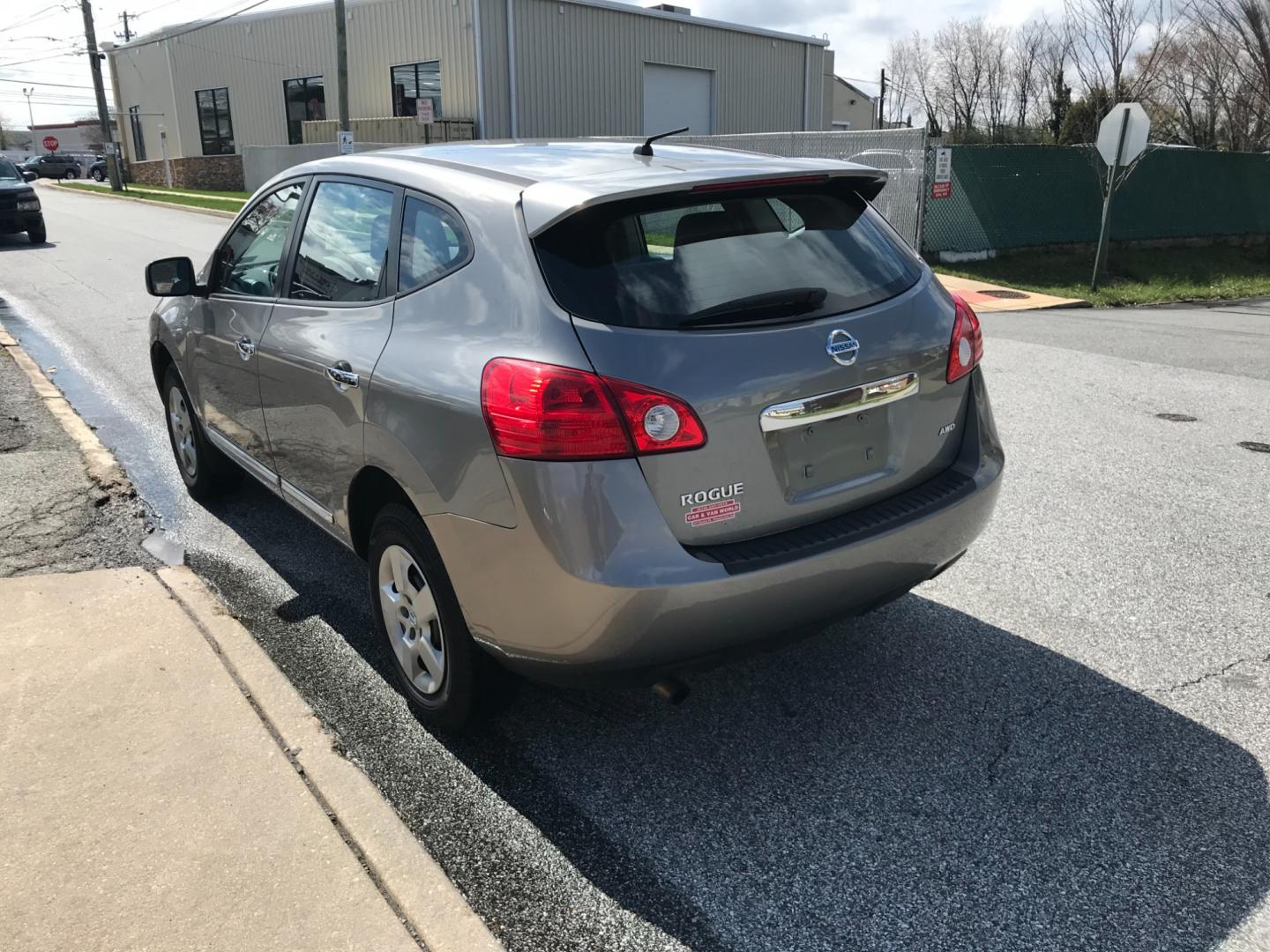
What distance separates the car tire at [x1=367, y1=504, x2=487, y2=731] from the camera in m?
3.07

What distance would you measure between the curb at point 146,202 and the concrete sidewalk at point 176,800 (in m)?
16.8

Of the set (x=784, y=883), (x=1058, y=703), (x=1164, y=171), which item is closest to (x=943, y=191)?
(x=1164, y=171)

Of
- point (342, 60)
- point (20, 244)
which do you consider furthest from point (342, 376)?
point (342, 60)

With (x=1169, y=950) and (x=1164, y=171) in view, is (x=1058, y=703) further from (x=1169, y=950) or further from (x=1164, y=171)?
(x=1164, y=171)

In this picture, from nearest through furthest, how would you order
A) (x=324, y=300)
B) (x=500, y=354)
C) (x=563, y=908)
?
(x=563, y=908)
(x=500, y=354)
(x=324, y=300)

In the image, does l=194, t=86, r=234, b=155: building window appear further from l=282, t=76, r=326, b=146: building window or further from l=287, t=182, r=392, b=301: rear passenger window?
l=287, t=182, r=392, b=301: rear passenger window

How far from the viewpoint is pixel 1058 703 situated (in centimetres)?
343

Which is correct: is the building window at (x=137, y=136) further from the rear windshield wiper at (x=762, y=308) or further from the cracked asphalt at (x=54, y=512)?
the rear windshield wiper at (x=762, y=308)

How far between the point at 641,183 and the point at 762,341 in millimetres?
562

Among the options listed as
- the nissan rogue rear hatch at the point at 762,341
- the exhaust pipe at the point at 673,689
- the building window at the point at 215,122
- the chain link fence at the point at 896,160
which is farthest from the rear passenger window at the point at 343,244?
the building window at the point at 215,122

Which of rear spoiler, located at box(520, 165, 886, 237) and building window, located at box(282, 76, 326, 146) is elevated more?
building window, located at box(282, 76, 326, 146)

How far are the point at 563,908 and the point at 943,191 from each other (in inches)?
630

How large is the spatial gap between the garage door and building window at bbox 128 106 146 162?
27.2 m

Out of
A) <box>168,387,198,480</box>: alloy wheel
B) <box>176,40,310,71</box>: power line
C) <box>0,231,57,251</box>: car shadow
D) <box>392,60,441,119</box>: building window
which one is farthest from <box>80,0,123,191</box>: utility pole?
<box>168,387,198,480</box>: alloy wheel
